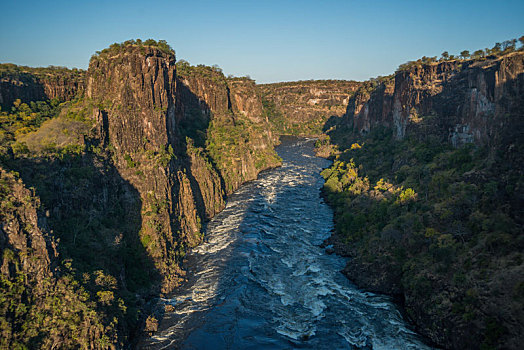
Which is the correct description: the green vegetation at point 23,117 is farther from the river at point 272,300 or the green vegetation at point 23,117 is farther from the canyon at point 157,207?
the river at point 272,300

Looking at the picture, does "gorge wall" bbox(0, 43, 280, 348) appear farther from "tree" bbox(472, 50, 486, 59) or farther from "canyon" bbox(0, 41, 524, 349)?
"tree" bbox(472, 50, 486, 59)

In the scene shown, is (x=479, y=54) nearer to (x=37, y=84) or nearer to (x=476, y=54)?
(x=476, y=54)

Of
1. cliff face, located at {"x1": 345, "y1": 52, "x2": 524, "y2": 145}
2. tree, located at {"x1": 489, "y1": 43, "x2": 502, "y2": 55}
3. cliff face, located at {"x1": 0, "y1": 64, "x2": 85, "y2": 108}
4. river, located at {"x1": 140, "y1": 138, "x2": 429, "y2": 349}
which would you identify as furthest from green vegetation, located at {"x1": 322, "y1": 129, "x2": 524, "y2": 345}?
cliff face, located at {"x1": 0, "y1": 64, "x2": 85, "y2": 108}

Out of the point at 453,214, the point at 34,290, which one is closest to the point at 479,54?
the point at 453,214

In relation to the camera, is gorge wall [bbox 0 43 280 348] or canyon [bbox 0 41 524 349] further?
canyon [bbox 0 41 524 349]

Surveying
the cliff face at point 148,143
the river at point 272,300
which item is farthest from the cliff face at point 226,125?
the river at point 272,300

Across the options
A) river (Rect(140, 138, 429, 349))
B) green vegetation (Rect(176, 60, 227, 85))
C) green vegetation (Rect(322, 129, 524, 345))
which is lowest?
river (Rect(140, 138, 429, 349))
